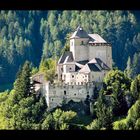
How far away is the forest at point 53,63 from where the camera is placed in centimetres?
5344

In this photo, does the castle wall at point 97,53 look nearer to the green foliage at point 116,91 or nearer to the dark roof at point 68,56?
the dark roof at point 68,56

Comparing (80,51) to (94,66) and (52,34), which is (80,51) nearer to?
(94,66)

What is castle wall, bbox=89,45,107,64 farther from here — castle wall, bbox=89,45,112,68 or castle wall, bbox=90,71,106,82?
castle wall, bbox=90,71,106,82

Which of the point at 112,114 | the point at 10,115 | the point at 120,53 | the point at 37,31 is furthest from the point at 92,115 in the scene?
the point at 37,31

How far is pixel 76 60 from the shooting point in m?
56.2

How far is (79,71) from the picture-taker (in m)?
54.9

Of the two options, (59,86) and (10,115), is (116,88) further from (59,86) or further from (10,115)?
(10,115)

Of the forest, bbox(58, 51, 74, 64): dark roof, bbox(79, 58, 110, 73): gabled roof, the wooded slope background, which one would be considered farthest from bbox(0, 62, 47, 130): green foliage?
the wooded slope background

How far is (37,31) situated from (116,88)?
9581 cm

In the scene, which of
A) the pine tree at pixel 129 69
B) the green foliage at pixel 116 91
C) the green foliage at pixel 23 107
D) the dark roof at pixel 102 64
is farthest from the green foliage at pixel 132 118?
the pine tree at pixel 129 69

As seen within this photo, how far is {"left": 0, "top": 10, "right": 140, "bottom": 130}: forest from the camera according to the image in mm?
53438
